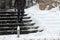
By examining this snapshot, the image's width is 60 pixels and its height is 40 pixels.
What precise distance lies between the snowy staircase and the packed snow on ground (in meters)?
0.35

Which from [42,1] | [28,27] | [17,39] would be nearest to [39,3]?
[42,1]

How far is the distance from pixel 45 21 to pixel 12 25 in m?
1.67

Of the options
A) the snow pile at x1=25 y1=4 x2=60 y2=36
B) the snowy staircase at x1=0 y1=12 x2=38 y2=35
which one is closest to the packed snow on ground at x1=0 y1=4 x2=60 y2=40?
the snow pile at x1=25 y1=4 x2=60 y2=36

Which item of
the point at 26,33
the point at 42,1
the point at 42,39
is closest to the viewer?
the point at 42,39

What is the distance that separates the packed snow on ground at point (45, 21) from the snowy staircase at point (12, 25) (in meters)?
0.35

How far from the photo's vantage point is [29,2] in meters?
16.2

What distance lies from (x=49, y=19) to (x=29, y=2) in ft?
11.9

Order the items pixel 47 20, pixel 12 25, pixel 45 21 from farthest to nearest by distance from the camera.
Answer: pixel 47 20 → pixel 45 21 → pixel 12 25

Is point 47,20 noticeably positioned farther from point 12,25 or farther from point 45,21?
point 12,25

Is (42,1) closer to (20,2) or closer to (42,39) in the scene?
→ (20,2)

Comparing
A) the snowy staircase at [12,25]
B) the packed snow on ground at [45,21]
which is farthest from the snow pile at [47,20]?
the snowy staircase at [12,25]

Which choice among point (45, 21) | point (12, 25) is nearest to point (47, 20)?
point (45, 21)

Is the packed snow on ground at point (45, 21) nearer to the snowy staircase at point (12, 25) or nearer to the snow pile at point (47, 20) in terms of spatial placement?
the snow pile at point (47, 20)

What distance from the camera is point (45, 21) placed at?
12695 millimetres
